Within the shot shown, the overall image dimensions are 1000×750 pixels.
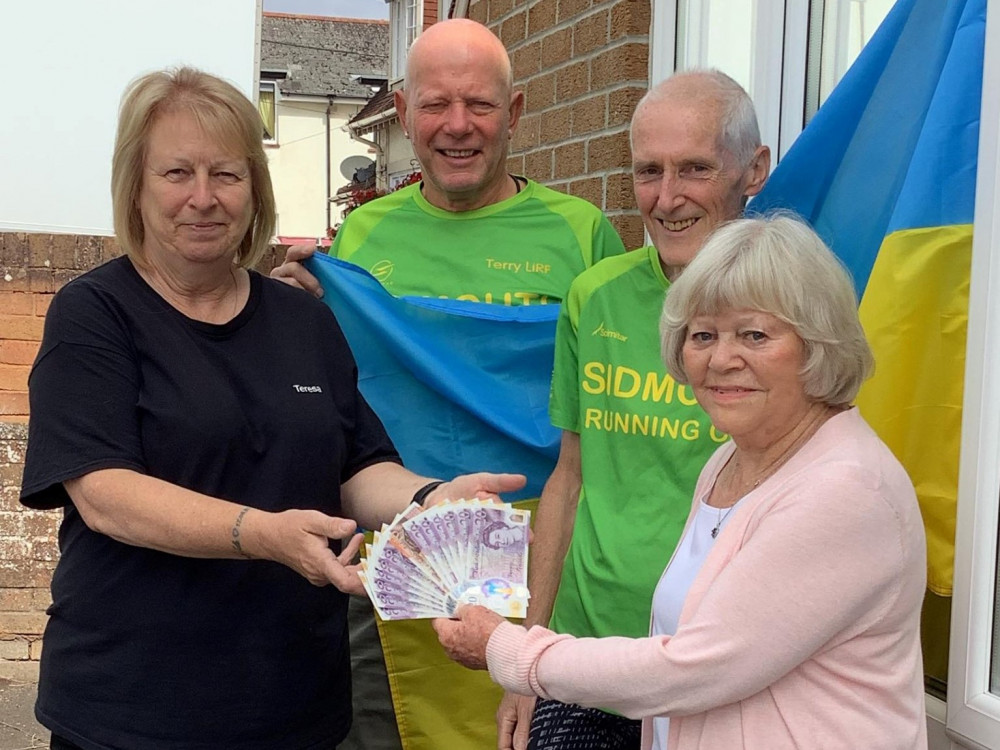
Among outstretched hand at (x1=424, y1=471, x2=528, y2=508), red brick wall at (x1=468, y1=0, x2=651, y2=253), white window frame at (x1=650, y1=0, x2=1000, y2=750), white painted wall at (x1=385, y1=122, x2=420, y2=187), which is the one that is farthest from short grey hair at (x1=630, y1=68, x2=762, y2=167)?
white painted wall at (x1=385, y1=122, x2=420, y2=187)

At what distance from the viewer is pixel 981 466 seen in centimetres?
207

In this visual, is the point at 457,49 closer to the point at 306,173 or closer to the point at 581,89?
the point at 581,89

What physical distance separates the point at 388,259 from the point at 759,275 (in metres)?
1.62

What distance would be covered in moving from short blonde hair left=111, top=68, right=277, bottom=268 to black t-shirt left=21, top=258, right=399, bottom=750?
11 centimetres

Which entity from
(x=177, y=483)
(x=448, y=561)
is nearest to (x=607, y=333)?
(x=448, y=561)

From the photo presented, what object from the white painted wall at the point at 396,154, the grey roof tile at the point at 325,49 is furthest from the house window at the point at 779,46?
the grey roof tile at the point at 325,49

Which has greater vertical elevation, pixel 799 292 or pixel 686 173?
pixel 686 173

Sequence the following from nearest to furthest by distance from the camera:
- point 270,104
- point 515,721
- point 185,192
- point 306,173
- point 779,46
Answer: point 185,192 → point 515,721 → point 779,46 → point 306,173 → point 270,104

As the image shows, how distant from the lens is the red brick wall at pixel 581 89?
4.11m

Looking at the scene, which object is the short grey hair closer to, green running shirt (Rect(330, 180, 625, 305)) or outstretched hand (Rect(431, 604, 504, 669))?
green running shirt (Rect(330, 180, 625, 305))

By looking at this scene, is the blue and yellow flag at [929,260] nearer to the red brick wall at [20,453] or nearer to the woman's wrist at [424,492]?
the woman's wrist at [424,492]

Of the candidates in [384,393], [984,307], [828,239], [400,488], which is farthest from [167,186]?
[984,307]

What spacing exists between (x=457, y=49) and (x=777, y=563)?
1969 millimetres

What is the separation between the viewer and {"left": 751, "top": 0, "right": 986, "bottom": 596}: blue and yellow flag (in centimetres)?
216
